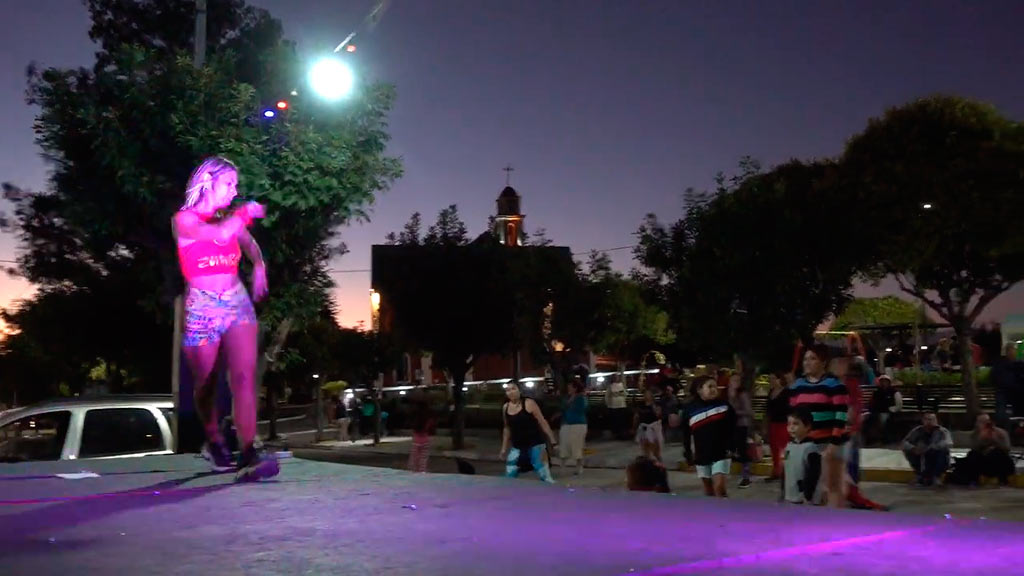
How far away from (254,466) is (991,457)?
10096 mm

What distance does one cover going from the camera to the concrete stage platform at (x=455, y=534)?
474cm

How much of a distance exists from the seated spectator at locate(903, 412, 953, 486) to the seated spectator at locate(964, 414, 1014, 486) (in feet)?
1.06

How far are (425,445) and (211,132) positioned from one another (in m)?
6.31

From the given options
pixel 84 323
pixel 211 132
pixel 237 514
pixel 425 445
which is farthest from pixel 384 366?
pixel 237 514

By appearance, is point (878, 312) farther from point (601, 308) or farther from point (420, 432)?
point (420, 432)

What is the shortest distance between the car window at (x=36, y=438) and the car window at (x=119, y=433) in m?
0.21

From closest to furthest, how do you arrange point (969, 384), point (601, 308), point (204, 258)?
point (204, 258) → point (969, 384) → point (601, 308)

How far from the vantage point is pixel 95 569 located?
4691 millimetres

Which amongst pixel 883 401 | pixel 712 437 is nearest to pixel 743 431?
pixel 883 401

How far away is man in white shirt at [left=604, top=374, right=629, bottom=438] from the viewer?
24625 millimetres

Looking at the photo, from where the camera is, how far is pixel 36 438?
32.1 ft

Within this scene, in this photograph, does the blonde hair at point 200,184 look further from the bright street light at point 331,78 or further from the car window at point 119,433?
the bright street light at point 331,78

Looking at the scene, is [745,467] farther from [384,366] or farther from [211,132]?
[384,366]

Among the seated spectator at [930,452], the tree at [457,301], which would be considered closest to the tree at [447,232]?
the tree at [457,301]
